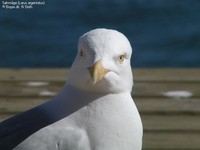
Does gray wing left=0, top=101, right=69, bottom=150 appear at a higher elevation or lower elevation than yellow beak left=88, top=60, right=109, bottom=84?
lower

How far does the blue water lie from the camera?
5.86 m

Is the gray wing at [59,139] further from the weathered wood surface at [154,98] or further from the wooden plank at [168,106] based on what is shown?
the wooden plank at [168,106]

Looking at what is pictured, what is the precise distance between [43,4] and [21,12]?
0.22 m

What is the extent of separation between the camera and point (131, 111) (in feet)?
7.86

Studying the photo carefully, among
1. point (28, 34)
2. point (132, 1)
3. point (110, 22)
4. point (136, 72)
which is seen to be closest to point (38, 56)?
point (28, 34)

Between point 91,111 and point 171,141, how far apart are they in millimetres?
660

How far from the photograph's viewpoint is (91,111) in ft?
7.63

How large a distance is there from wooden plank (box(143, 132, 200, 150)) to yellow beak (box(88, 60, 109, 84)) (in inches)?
28.2

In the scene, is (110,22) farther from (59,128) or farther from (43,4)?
(59,128)

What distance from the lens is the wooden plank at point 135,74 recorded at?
3.53 metres

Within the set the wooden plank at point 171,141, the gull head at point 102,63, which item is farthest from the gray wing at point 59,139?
the wooden plank at point 171,141

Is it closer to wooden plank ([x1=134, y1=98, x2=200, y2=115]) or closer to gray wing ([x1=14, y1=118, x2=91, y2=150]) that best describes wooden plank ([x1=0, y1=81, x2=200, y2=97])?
wooden plank ([x1=134, y1=98, x2=200, y2=115])

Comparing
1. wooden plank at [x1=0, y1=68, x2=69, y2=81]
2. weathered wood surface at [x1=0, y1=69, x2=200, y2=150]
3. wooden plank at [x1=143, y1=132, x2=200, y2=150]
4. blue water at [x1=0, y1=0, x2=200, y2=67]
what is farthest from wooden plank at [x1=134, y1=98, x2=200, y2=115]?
blue water at [x1=0, y1=0, x2=200, y2=67]

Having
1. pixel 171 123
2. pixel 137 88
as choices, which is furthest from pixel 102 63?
pixel 137 88
